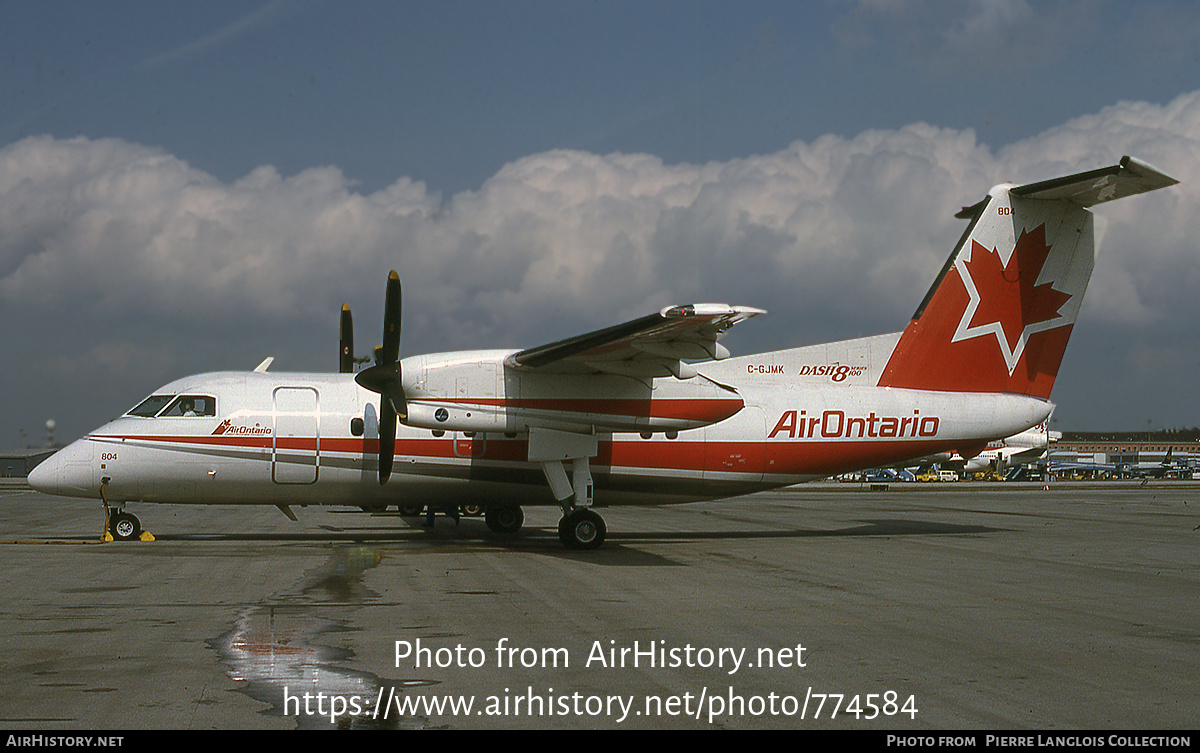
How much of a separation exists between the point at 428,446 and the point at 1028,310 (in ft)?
41.1

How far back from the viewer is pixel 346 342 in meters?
21.1

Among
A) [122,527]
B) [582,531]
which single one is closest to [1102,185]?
[582,531]

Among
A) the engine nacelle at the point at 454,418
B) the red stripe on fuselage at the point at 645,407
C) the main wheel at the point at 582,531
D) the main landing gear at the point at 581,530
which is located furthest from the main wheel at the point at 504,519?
the red stripe on fuselage at the point at 645,407

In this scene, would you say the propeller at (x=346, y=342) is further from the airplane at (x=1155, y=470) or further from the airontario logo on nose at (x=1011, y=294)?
the airplane at (x=1155, y=470)

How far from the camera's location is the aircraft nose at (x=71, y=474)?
1730 centimetres

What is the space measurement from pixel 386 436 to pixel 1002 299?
41.7 ft

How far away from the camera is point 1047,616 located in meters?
9.94

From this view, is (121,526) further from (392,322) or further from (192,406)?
(392,322)

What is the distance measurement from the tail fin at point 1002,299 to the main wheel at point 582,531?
6.78 meters

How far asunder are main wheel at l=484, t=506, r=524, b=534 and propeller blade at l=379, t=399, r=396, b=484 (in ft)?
12.1

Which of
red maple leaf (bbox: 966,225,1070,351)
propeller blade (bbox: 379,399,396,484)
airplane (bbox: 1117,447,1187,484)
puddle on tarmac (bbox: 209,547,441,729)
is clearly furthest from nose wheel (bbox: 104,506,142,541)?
airplane (bbox: 1117,447,1187,484)

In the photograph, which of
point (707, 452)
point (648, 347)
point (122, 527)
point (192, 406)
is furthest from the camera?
point (707, 452)

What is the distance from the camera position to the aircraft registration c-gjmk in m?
→ 16.2

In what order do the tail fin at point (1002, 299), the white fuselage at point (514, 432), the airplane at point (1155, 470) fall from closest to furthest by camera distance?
the white fuselage at point (514, 432) < the tail fin at point (1002, 299) < the airplane at point (1155, 470)
